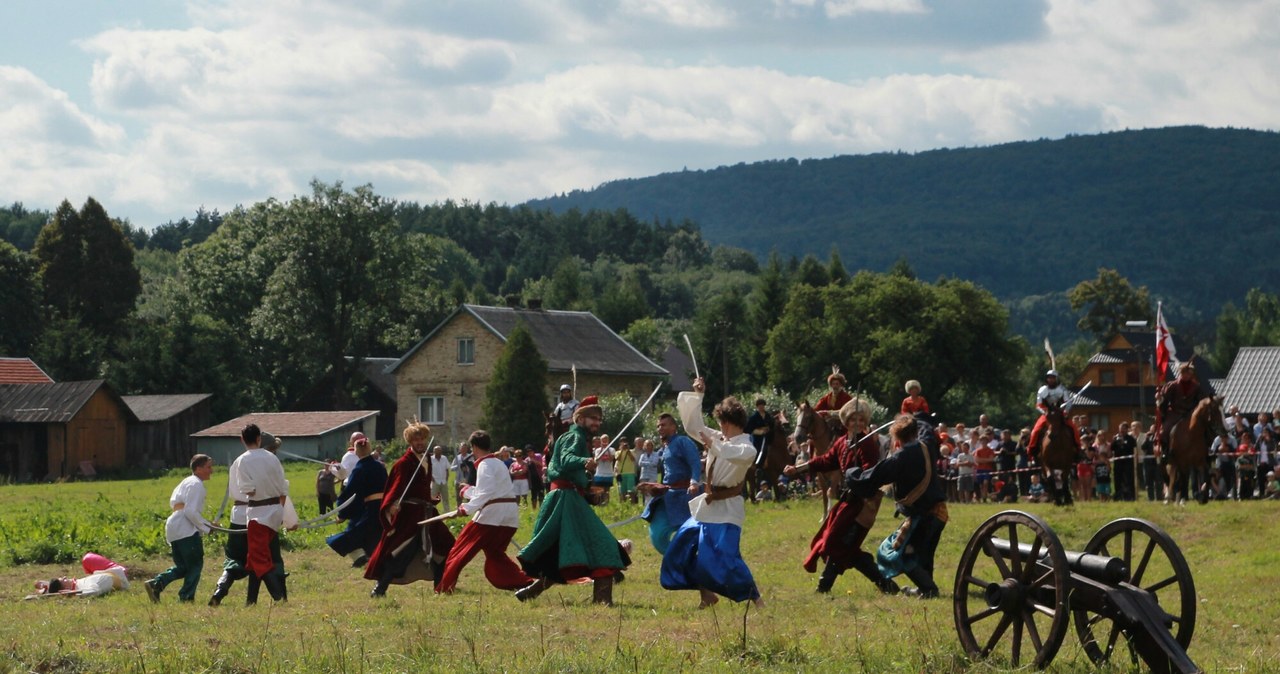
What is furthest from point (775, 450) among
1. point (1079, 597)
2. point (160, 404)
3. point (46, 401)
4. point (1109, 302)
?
point (1109, 302)

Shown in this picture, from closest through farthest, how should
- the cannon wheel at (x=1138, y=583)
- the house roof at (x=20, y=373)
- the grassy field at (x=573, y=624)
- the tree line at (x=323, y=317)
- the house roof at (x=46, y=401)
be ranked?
the cannon wheel at (x=1138, y=583), the grassy field at (x=573, y=624), the house roof at (x=46, y=401), the house roof at (x=20, y=373), the tree line at (x=323, y=317)

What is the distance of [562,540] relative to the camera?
12.7 metres

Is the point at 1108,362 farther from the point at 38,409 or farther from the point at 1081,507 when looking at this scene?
the point at 1081,507

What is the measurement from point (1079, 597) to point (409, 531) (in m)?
7.65

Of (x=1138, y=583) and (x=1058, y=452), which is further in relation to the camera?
(x=1058, y=452)

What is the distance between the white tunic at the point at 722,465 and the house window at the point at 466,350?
58.4m

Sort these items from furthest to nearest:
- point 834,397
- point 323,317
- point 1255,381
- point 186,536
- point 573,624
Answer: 1. point 323,317
2. point 1255,381
3. point 834,397
4. point 186,536
5. point 573,624

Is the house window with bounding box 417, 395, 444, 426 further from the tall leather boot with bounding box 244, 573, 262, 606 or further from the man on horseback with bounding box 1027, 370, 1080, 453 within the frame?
the tall leather boot with bounding box 244, 573, 262, 606

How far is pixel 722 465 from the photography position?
12000mm

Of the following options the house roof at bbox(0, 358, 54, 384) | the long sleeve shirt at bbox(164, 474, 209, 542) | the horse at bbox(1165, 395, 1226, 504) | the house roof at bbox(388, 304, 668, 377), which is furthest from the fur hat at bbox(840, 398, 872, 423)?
the house roof at bbox(0, 358, 54, 384)

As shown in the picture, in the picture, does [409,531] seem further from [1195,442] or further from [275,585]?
[1195,442]

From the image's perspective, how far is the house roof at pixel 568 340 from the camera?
227 feet

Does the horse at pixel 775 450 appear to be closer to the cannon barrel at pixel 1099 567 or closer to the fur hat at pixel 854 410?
the fur hat at pixel 854 410

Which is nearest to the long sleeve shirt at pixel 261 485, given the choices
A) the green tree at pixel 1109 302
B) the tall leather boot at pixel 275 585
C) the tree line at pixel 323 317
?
the tall leather boot at pixel 275 585
